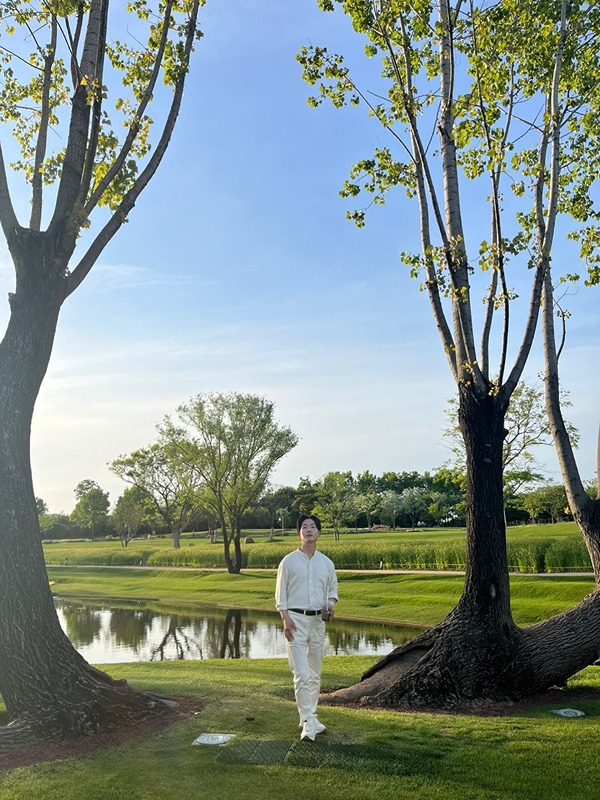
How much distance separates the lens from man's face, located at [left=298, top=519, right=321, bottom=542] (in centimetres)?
610

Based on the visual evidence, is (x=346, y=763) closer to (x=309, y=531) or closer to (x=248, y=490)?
(x=309, y=531)

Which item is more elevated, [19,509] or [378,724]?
[19,509]

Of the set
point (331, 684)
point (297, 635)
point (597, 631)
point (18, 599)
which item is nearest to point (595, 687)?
point (597, 631)

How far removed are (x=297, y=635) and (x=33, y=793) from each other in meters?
2.36

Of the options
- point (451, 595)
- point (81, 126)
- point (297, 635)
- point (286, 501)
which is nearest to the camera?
point (297, 635)

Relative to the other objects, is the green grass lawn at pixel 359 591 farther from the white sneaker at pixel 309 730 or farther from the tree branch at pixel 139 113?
the tree branch at pixel 139 113

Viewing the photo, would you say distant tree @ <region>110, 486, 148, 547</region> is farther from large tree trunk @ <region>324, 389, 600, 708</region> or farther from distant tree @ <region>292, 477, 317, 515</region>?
large tree trunk @ <region>324, 389, 600, 708</region>

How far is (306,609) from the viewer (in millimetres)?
6000

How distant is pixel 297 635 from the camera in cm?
596

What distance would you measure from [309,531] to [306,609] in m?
0.70

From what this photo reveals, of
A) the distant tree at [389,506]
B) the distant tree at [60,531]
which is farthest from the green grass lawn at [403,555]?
the distant tree at [60,531]

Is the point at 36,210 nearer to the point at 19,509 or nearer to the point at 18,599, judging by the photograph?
the point at 19,509

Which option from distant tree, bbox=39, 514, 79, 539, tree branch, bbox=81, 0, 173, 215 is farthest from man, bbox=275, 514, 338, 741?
distant tree, bbox=39, 514, 79, 539

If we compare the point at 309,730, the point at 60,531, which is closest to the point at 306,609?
the point at 309,730
